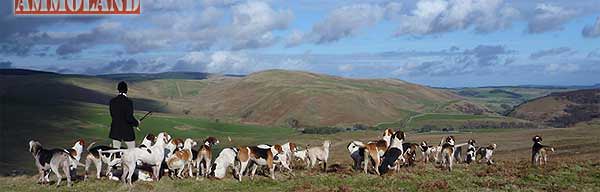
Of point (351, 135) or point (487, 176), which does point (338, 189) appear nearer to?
point (487, 176)

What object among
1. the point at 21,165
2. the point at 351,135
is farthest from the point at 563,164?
the point at 351,135

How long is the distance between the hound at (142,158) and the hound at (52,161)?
1.98 m

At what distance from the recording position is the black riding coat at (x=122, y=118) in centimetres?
2022

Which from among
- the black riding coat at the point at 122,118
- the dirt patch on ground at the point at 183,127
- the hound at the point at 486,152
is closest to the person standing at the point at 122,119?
the black riding coat at the point at 122,118

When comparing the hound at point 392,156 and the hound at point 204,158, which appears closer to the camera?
the hound at point 204,158

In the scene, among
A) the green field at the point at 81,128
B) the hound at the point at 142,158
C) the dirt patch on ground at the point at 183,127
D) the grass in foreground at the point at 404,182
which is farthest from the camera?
the dirt patch on ground at the point at 183,127

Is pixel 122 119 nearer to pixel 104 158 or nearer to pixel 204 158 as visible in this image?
pixel 104 158

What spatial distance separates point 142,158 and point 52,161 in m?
3.45

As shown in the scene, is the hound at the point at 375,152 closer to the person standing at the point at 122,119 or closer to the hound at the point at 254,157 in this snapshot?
the hound at the point at 254,157

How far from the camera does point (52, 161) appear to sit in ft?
67.3

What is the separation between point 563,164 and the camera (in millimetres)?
24531

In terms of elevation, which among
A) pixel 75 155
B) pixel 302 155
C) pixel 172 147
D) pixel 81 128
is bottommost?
pixel 81 128

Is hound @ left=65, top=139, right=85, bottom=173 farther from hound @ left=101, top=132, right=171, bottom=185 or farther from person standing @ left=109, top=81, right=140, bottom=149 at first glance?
hound @ left=101, top=132, right=171, bottom=185

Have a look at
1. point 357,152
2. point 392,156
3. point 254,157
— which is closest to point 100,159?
point 254,157
